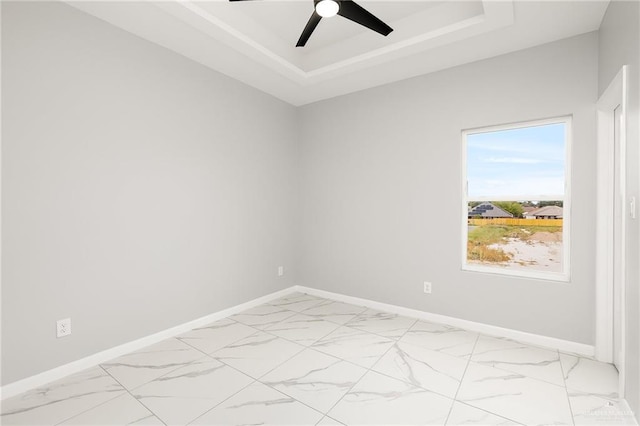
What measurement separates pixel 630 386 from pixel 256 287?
343 centimetres

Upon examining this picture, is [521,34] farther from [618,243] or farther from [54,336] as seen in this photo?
[54,336]

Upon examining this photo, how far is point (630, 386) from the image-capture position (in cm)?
182

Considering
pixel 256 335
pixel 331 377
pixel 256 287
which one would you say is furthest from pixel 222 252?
pixel 331 377

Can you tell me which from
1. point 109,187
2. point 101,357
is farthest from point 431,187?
point 101,357

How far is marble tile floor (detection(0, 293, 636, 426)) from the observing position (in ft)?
6.14

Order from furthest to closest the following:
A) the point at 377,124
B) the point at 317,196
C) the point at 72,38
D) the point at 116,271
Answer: the point at 317,196 → the point at 377,124 → the point at 116,271 → the point at 72,38

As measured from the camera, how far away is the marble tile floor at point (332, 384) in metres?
1.87

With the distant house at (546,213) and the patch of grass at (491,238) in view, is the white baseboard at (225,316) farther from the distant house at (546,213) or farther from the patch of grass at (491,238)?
the distant house at (546,213)

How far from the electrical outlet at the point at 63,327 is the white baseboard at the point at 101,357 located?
240mm

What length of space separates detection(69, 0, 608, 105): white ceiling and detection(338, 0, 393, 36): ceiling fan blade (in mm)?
736

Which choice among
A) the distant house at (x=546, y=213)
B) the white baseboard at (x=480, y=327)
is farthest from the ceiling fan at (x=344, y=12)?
the white baseboard at (x=480, y=327)

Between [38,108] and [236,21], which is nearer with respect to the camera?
[38,108]

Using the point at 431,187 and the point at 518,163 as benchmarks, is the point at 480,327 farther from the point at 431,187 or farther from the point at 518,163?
the point at 518,163

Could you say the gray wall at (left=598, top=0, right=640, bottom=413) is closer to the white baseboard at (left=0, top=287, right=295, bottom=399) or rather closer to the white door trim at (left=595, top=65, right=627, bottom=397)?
the white door trim at (left=595, top=65, right=627, bottom=397)
